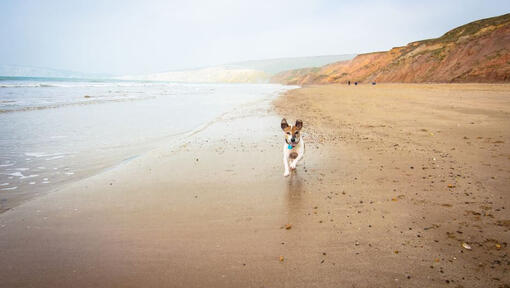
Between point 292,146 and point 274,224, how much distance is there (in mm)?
1920

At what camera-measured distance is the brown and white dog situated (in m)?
4.48

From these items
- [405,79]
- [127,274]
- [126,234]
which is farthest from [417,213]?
[405,79]

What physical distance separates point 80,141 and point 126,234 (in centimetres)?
600

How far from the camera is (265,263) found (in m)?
2.23

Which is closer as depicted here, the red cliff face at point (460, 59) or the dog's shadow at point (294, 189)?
the dog's shadow at point (294, 189)

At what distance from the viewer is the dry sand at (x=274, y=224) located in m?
2.10

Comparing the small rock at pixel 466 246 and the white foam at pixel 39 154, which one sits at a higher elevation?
the white foam at pixel 39 154

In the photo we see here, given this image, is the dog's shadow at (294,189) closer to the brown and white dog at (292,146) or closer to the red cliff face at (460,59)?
the brown and white dog at (292,146)

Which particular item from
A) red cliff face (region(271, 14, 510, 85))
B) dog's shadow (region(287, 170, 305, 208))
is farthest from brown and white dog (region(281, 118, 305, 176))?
red cliff face (region(271, 14, 510, 85))

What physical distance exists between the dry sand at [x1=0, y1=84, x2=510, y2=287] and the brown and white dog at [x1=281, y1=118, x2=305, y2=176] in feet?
0.86

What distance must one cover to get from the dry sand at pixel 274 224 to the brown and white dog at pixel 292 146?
10.3 inches

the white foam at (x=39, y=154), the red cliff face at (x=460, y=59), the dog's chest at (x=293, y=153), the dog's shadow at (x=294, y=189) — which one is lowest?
the dog's shadow at (x=294, y=189)

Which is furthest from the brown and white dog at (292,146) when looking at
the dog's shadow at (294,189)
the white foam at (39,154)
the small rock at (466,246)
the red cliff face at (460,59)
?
the red cliff face at (460,59)

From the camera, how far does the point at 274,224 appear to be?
2.91m
